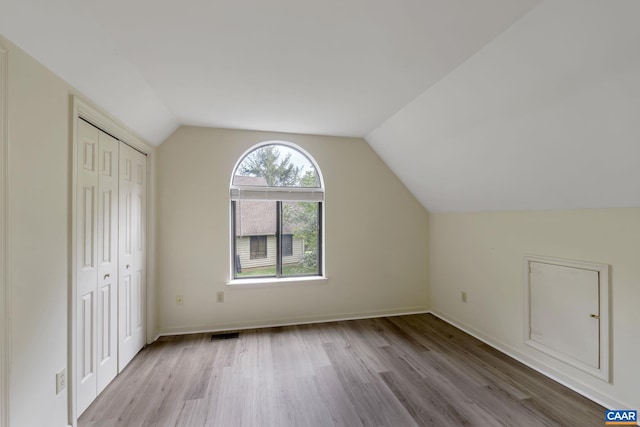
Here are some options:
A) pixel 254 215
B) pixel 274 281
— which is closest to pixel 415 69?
pixel 254 215

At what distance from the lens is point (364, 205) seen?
3.36 meters

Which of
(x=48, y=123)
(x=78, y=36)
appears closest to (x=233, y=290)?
(x=48, y=123)

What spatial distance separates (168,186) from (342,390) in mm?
2624

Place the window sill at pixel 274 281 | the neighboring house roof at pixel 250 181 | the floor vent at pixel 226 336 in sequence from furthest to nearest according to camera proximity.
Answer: the neighboring house roof at pixel 250 181
the window sill at pixel 274 281
the floor vent at pixel 226 336

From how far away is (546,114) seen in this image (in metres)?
1.58

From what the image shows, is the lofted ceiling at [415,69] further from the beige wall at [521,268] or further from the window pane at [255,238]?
the window pane at [255,238]

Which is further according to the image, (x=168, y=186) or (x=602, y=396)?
(x=168, y=186)

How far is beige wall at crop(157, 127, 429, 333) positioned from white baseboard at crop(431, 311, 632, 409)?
33.4 inches

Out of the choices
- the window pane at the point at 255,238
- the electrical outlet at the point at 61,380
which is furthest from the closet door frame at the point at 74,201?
the window pane at the point at 255,238

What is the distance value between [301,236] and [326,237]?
340 mm

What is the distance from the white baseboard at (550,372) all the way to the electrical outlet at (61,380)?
11.2ft

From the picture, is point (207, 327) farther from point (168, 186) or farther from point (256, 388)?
point (168, 186)

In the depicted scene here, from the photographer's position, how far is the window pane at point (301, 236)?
3291 millimetres

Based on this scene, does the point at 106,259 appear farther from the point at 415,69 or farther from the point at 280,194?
the point at 415,69
